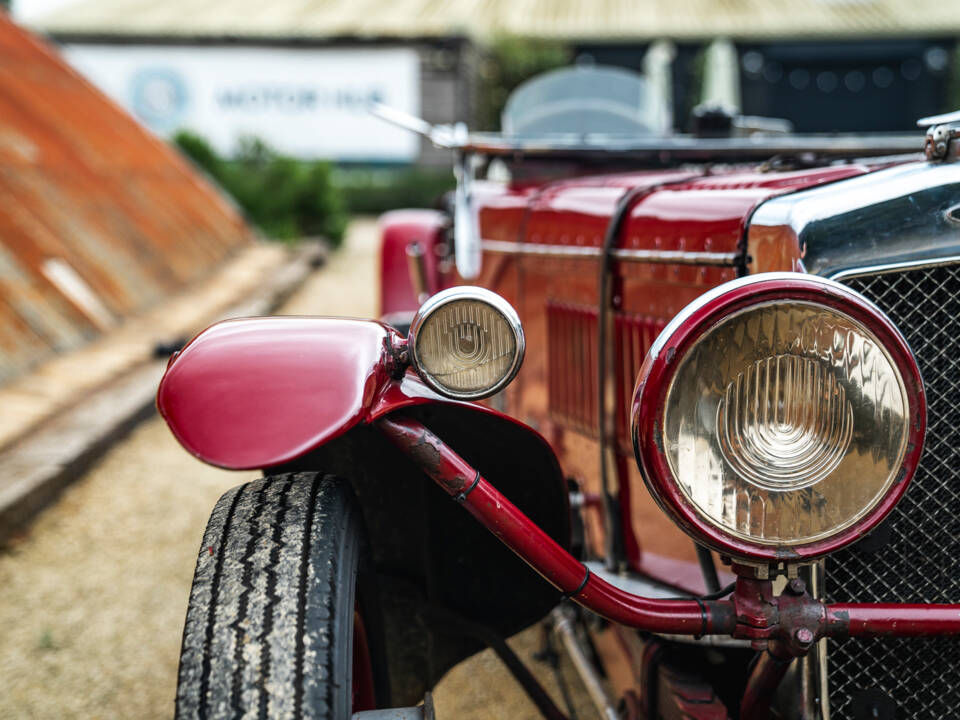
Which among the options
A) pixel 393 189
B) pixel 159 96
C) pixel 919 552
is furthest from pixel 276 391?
pixel 159 96

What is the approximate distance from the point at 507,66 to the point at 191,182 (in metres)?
9.51

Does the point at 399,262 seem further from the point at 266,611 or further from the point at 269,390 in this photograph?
the point at 266,611

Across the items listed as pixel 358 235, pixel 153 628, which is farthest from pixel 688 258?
pixel 358 235

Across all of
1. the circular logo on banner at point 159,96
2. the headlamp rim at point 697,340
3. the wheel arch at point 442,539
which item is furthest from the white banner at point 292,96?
the headlamp rim at point 697,340

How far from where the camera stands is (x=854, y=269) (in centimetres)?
138

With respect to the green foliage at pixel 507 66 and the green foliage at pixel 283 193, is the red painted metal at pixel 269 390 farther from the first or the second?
the green foliage at pixel 507 66

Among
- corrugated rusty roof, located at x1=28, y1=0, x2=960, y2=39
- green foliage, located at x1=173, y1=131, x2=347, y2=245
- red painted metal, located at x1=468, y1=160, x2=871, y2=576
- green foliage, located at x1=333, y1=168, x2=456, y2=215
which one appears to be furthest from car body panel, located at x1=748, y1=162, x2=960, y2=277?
corrugated rusty roof, located at x1=28, y1=0, x2=960, y2=39

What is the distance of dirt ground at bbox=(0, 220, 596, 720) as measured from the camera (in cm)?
238

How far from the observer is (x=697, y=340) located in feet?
3.92

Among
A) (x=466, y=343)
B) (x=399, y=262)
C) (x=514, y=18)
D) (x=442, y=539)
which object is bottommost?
(x=442, y=539)

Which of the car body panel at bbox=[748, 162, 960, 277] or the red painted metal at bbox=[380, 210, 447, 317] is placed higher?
the car body panel at bbox=[748, 162, 960, 277]

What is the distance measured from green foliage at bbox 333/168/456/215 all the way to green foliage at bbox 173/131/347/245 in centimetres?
407

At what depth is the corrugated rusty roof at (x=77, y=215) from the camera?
470cm

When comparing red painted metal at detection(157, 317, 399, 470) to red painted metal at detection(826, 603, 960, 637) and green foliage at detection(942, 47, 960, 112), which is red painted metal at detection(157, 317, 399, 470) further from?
green foliage at detection(942, 47, 960, 112)
